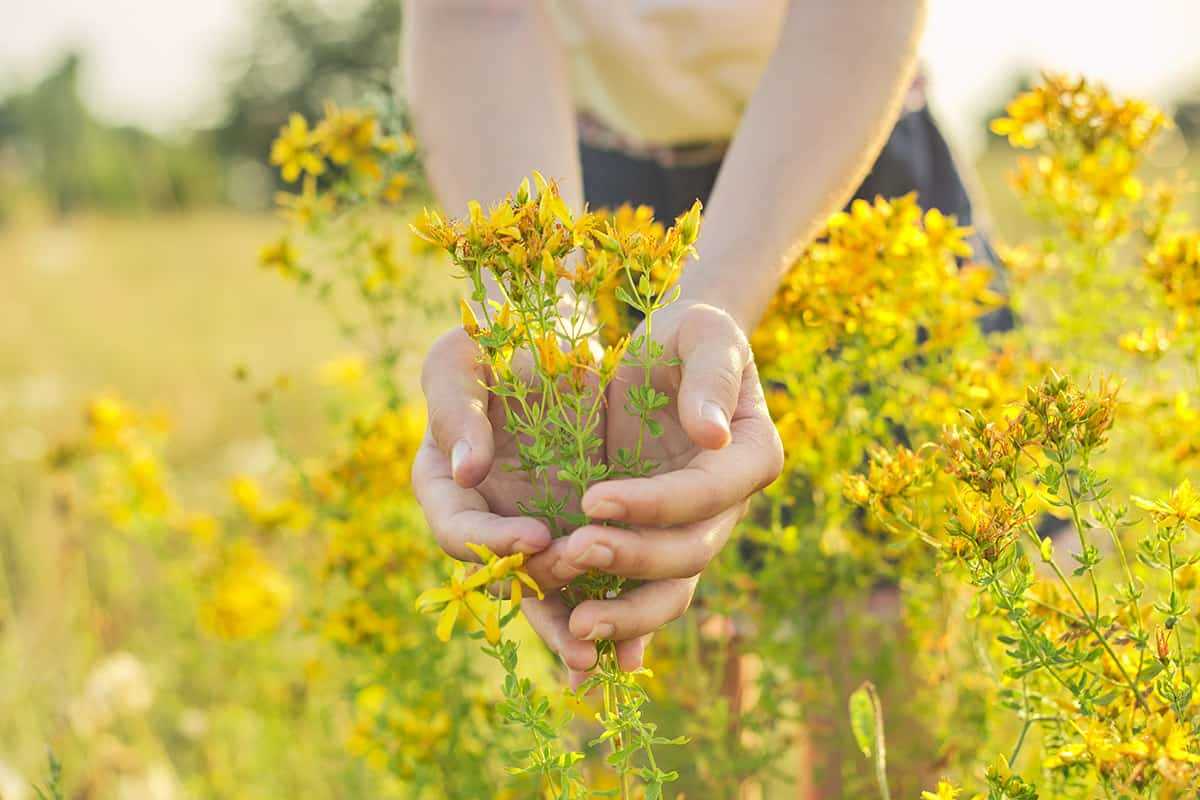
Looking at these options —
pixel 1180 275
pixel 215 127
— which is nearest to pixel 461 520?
pixel 1180 275

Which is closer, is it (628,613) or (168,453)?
(628,613)

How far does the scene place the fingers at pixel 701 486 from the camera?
34.0 inches

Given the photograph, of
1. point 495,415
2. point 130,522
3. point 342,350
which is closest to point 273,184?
point 342,350

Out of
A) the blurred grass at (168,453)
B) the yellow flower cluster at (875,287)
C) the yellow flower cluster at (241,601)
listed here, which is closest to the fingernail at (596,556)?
the yellow flower cluster at (875,287)

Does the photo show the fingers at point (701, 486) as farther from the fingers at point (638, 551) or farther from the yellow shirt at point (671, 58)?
the yellow shirt at point (671, 58)

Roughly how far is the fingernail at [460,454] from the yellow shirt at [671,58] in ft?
3.16

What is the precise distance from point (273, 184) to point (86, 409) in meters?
23.0

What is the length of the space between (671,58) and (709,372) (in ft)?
3.19

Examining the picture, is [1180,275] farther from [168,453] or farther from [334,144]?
[168,453]

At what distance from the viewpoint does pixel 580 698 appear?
0.90 m

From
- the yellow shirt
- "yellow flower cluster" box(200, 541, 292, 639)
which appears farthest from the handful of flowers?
"yellow flower cluster" box(200, 541, 292, 639)

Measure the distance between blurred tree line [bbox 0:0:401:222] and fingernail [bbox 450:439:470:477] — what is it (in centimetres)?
105

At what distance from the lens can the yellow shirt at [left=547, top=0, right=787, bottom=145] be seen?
1703mm

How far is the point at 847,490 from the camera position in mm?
1063
